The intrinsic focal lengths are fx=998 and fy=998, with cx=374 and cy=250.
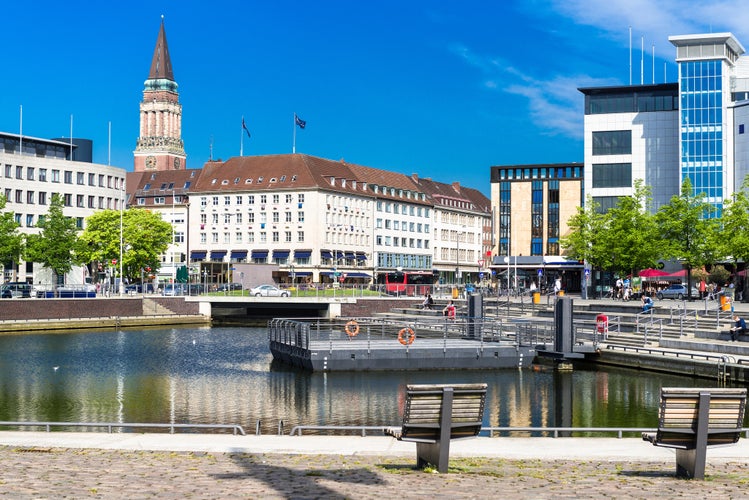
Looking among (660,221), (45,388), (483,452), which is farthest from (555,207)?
(483,452)

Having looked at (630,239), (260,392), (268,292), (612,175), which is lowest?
(260,392)

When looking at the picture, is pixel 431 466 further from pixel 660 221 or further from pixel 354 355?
pixel 660 221

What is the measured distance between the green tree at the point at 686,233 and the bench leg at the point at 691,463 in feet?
242

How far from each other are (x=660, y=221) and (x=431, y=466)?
81727 millimetres

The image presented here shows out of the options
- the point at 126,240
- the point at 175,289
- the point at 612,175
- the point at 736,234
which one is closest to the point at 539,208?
the point at 612,175

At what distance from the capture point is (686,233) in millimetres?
90438

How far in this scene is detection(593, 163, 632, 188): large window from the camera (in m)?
116

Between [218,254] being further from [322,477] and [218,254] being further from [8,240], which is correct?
[322,477]

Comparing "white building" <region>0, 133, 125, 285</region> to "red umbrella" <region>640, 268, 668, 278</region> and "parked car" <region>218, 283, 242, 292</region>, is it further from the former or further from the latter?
"red umbrella" <region>640, 268, 668, 278</region>

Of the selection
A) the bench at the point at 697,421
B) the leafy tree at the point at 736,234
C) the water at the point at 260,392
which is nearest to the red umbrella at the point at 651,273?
the leafy tree at the point at 736,234

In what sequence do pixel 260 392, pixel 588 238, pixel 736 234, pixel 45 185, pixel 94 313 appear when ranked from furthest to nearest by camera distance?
pixel 45 185 < pixel 588 238 < pixel 94 313 < pixel 736 234 < pixel 260 392

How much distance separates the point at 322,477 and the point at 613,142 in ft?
350

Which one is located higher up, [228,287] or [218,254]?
[218,254]

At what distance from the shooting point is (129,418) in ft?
102
